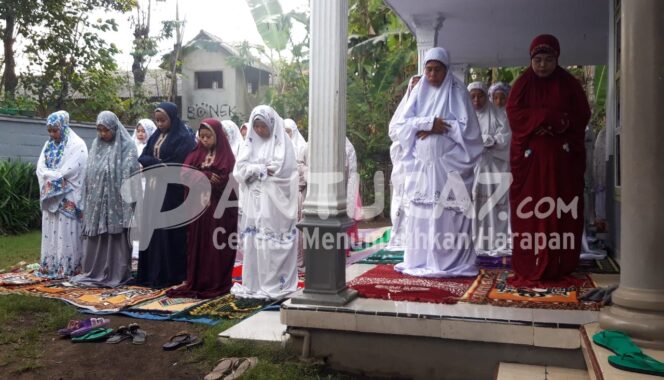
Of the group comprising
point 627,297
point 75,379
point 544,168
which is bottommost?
point 75,379

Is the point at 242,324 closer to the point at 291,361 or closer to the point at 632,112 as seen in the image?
the point at 291,361

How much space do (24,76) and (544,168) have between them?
1433cm

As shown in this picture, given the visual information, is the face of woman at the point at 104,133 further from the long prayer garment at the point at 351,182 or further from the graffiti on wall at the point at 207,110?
the graffiti on wall at the point at 207,110

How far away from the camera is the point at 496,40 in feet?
29.8

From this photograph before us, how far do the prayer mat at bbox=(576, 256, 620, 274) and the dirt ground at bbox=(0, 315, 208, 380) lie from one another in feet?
11.1

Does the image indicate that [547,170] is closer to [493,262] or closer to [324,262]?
[493,262]

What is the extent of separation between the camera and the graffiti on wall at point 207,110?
75.5 ft

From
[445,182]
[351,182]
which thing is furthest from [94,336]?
[351,182]

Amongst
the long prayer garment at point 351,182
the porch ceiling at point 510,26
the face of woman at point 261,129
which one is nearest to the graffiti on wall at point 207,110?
the long prayer garment at point 351,182

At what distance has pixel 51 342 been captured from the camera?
16.2 ft

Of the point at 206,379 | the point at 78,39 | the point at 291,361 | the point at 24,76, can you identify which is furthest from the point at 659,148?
the point at 24,76

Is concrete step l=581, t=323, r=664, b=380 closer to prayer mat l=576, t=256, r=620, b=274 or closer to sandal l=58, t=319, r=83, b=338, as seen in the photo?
prayer mat l=576, t=256, r=620, b=274

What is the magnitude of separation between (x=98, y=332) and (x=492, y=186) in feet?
14.1

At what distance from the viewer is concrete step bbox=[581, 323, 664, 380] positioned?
2771mm
